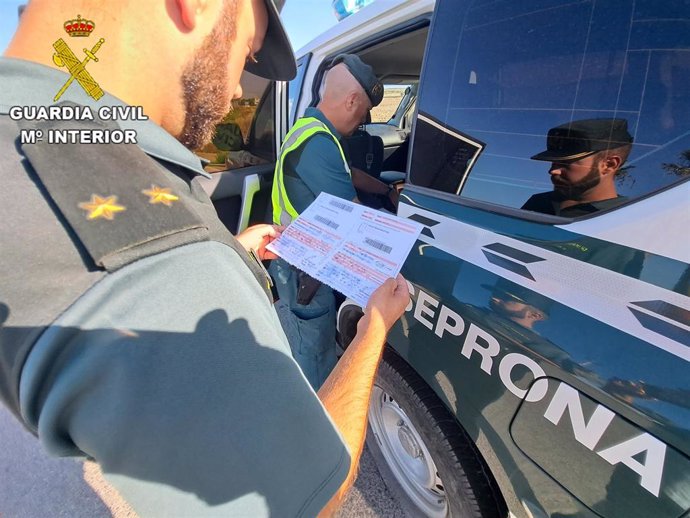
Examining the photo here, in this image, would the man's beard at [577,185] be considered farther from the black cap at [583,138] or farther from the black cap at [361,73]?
the black cap at [361,73]

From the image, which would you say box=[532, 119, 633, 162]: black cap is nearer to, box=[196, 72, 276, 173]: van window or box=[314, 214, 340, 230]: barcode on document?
box=[314, 214, 340, 230]: barcode on document

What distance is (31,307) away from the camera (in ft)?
1.30

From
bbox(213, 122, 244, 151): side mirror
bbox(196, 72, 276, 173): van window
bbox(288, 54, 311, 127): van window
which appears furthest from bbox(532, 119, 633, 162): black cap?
bbox(213, 122, 244, 151): side mirror

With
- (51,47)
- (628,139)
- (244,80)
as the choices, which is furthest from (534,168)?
(244,80)

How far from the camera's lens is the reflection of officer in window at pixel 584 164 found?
33.0 inches

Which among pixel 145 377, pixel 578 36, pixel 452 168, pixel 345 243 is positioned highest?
pixel 578 36

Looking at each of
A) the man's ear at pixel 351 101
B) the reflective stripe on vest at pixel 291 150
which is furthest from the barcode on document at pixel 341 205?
the man's ear at pixel 351 101

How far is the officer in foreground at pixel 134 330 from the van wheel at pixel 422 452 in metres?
0.81

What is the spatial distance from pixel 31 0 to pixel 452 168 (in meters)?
1.07

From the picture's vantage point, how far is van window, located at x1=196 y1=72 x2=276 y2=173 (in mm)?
2832

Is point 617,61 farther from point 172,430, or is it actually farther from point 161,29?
point 172,430

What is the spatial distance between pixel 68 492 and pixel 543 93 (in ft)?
8.54

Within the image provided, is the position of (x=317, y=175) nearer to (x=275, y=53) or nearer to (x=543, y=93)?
(x=275, y=53)

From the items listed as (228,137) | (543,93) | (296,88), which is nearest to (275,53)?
(543,93)
